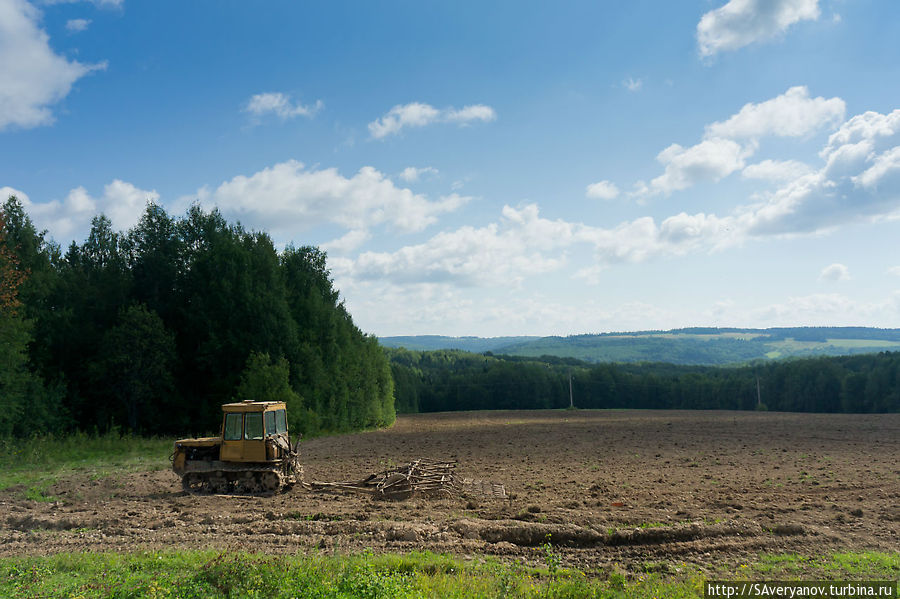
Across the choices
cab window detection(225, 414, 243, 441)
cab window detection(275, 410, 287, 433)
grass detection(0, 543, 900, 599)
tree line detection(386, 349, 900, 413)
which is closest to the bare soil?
grass detection(0, 543, 900, 599)

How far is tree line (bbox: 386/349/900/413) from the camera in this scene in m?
76.2

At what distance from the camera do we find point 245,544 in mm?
11406

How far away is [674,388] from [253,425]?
92.6 meters

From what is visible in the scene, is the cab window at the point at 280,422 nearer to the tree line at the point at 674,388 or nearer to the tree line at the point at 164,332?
the tree line at the point at 164,332

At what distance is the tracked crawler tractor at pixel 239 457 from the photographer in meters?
17.5

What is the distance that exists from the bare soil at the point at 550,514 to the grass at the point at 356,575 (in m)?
0.74

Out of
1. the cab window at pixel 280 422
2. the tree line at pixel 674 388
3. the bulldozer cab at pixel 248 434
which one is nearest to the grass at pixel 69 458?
the bulldozer cab at pixel 248 434

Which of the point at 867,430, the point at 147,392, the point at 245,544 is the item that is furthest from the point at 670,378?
the point at 245,544

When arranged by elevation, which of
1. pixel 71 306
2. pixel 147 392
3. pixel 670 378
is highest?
pixel 71 306

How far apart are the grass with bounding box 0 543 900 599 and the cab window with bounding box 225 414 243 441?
7316 mm

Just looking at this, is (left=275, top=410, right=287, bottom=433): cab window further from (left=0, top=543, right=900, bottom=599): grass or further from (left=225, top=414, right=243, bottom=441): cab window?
(left=0, top=543, right=900, bottom=599): grass

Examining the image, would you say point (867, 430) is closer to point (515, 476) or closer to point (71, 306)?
point (515, 476)

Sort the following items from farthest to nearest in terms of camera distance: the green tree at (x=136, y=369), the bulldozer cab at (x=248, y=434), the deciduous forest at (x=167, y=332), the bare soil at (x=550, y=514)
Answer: the green tree at (x=136, y=369) < the deciduous forest at (x=167, y=332) < the bulldozer cab at (x=248, y=434) < the bare soil at (x=550, y=514)

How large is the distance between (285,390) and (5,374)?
14.9 metres
